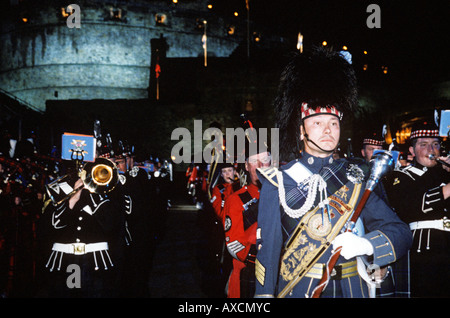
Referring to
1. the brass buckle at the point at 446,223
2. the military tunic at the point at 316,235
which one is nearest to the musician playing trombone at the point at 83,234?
the military tunic at the point at 316,235

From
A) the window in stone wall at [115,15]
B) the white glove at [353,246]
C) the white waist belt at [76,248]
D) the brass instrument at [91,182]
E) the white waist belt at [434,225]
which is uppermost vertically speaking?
the window in stone wall at [115,15]

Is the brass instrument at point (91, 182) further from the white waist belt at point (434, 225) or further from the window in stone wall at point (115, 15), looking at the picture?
the window in stone wall at point (115, 15)

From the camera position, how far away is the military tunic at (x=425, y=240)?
171 inches

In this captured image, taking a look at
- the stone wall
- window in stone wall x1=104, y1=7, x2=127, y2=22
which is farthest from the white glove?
window in stone wall x1=104, y1=7, x2=127, y2=22

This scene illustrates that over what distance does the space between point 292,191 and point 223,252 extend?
4.49 m

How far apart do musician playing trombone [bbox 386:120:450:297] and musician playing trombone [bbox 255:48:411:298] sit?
191 cm

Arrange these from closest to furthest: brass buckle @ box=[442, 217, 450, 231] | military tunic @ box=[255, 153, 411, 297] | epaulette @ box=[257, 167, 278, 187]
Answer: military tunic @ box=[255, 153, 411, 297] → epaulette @ box=[257, 167, 278, 187] → brass buckle @ box=[442, 217, 450, 231]

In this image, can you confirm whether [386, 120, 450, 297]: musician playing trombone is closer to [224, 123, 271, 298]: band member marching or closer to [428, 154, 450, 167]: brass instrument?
[428, 154, 450, 167]: brass instrument

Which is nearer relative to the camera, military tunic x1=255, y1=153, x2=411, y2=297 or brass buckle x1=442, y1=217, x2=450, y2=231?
military tunic x1=255, y1=153, x2=411, y2=297

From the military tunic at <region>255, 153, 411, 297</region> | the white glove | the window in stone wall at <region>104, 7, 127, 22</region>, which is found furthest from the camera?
the window in stone wall at <region>104, 7, 127, 22</region>

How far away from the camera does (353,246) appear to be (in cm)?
238

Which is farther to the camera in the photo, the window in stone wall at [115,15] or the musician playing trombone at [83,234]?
the window in stone wall at [115,15]

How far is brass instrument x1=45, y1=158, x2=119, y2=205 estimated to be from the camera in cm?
441

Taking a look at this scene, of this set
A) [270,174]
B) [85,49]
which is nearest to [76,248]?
[270,174]
